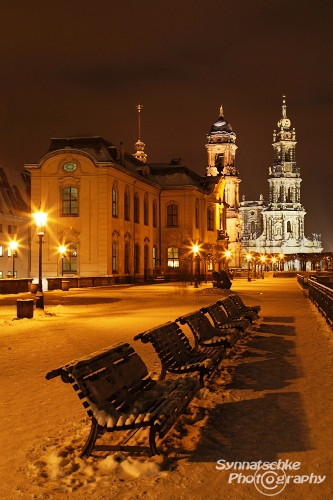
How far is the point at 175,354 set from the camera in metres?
8.83

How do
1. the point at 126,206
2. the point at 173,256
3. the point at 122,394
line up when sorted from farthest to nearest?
the point at 173,256, the point at 126,206, the point at 122,394

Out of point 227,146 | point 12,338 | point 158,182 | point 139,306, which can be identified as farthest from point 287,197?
point 12,338

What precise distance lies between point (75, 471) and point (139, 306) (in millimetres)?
19505

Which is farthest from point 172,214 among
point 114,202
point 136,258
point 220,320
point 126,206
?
point 220,320

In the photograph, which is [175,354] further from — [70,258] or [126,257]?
[126,257]

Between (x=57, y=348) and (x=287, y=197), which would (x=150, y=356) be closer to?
(x=57, y=348)

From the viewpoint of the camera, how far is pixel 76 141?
48.5 meters

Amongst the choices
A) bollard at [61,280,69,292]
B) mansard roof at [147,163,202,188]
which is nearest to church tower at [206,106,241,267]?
→ mansard roof at [147,163,202,188]

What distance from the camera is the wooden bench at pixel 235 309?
14.9 m

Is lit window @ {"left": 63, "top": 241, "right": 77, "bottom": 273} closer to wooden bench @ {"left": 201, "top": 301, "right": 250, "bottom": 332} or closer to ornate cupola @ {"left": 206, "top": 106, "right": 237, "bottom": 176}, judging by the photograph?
wooden bench @ {"left": 201, "top": 301, "right": 250, "bottom": 332}

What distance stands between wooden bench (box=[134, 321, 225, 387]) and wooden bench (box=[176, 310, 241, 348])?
2.19 ft

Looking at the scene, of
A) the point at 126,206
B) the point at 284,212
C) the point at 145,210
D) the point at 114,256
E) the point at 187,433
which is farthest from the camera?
the point at 284,212

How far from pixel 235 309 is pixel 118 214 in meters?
33.8

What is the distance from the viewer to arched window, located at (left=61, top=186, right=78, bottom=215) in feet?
155
